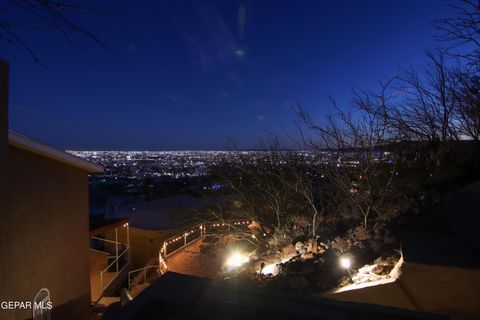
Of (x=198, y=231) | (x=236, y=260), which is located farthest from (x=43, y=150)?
(x=198, y=231)

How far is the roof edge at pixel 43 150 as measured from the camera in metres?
6.01

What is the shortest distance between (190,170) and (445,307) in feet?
162

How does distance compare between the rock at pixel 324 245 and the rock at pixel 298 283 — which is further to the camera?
the rock at pixel 324 245

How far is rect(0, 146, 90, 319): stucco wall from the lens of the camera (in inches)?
230

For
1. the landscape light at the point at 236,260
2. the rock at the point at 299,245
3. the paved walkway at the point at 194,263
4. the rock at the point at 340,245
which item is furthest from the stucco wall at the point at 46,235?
the rock at the point at 340,245

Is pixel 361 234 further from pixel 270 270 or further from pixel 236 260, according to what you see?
pixel 236 260

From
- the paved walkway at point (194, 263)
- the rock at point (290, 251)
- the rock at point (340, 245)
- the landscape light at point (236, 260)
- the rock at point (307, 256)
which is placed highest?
the rock at point (340, 245)

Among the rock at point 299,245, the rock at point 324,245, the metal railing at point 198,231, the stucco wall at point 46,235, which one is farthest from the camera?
the metal railing at point 198,231

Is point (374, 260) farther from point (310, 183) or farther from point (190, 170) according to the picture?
point (190, 170)

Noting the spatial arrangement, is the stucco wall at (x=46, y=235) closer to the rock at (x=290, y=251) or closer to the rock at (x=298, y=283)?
the rock at (x=298, y=283)

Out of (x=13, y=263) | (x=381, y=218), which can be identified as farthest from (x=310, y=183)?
(x=13, y=263)

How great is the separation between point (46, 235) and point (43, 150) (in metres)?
1.97

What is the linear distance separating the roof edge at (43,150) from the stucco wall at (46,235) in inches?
5.6

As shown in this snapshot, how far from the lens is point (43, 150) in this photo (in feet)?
21.8
